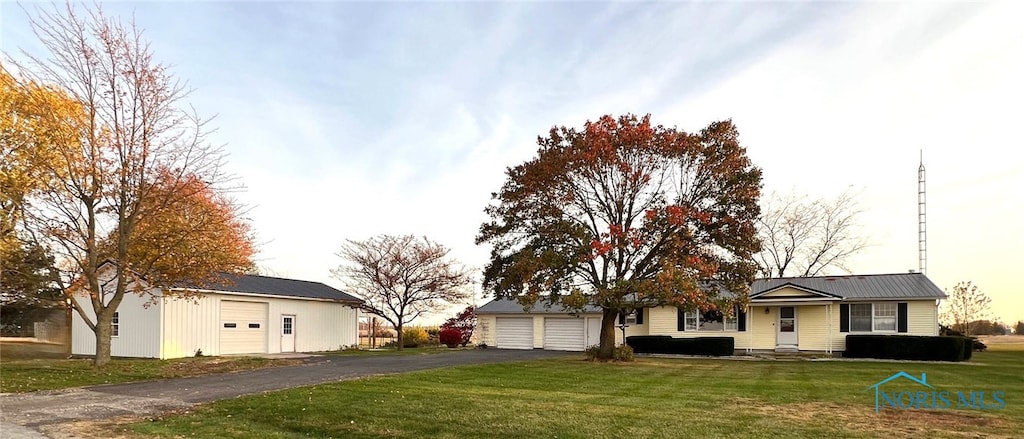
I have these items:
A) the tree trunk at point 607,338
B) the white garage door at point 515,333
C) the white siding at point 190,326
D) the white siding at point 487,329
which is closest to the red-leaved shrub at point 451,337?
the white siding at point 487,329

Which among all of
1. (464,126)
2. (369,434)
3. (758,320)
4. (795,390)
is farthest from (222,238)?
(758,320)

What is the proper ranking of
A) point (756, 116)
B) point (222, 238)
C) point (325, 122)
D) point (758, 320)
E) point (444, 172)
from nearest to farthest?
point (222, 238)
point (756, 116)
point (325, 122)
point (444, 172)
point (758, 320)

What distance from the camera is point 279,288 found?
27.7m

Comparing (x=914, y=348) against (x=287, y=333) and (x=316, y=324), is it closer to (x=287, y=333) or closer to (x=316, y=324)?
(x=316, y=324)

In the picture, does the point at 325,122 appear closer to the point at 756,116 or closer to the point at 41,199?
the point at 41,199

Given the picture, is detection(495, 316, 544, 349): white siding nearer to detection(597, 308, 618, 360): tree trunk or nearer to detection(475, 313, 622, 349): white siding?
detection(475, 313, 622, 349): white siding

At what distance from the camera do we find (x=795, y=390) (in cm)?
1279

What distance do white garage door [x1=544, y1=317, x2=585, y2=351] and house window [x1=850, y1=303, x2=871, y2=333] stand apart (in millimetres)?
11967

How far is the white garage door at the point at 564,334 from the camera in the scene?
31.3 m

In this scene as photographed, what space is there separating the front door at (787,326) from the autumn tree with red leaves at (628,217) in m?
7.80

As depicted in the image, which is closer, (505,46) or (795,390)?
(795,390)

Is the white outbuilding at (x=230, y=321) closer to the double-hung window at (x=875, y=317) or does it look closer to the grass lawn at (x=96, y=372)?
the grass lawn at (x=96, y=372)

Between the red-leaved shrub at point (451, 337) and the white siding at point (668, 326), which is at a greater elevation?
the white siding at point (668, 326)

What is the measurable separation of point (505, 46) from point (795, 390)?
418 inches
